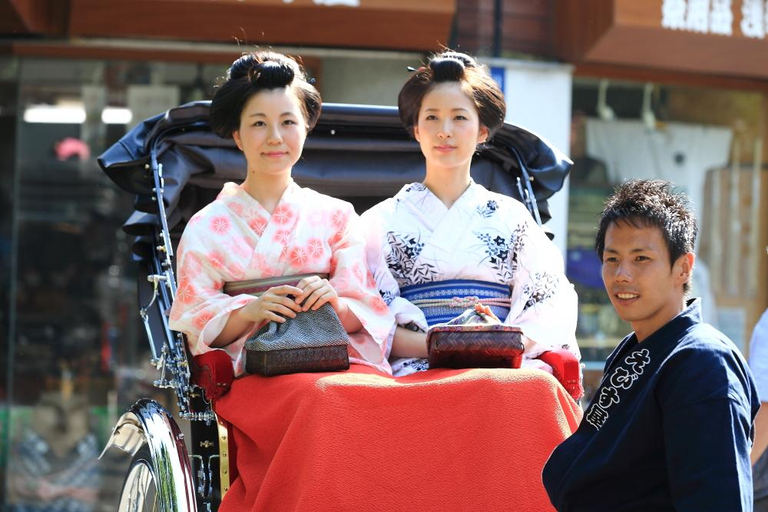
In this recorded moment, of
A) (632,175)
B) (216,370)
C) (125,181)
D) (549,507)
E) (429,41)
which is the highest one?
(429,41)

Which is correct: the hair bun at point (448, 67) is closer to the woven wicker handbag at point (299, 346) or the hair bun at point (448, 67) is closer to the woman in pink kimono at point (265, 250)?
the woman in pink kimono at point (265, 250)

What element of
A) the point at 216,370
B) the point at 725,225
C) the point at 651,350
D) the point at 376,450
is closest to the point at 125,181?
the point at 216,370

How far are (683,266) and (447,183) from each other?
1.45 metres

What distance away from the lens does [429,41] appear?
253 inches

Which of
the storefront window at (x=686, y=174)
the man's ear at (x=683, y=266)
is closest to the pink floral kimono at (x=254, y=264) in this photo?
the man's ear at (x=683, y=266)

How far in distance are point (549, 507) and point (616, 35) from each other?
A: 4.42 meters

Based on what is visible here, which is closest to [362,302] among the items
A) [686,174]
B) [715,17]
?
[715,17]

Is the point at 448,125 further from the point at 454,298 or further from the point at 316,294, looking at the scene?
the point at 316,294

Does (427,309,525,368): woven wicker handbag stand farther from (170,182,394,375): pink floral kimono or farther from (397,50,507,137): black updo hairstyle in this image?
(397,50,507,137): black updo hairstyle

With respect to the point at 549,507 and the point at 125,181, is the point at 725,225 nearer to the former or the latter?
the point at 125,181

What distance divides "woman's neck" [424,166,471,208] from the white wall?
3.26 metres

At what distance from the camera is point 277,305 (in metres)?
3.11

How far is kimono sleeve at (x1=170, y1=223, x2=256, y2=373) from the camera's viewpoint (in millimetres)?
3260

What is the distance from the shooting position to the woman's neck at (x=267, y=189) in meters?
3.44
